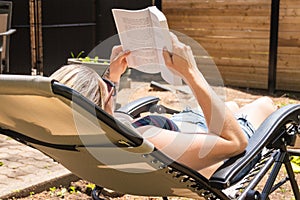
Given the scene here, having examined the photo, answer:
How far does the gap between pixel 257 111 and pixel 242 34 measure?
452 cm

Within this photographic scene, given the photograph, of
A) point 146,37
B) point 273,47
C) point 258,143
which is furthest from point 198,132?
point 273,47

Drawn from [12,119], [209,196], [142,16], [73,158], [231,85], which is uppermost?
[142,16]

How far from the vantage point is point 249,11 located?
6816 millimetres

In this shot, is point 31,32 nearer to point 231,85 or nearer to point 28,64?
point 28,64

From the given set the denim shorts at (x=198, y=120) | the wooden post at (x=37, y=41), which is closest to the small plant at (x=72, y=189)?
the denim shorts at (x=198, y=120)

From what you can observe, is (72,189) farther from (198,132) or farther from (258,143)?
(258,143)

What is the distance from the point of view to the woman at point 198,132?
5.90 ft

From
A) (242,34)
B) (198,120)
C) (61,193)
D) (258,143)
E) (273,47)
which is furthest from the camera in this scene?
(242,34)

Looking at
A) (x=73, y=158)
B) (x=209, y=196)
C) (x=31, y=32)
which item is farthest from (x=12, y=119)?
(x=31, y=32)

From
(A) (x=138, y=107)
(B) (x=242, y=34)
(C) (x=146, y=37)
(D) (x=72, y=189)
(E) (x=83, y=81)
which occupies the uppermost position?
(C) (x=146, y=37)

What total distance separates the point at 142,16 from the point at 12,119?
2.01 feet

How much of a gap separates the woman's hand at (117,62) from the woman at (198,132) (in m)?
0.27

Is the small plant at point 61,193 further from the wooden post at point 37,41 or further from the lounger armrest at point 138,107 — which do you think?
the wooden post at point 37,41

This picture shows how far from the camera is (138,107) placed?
2703 millimetres
